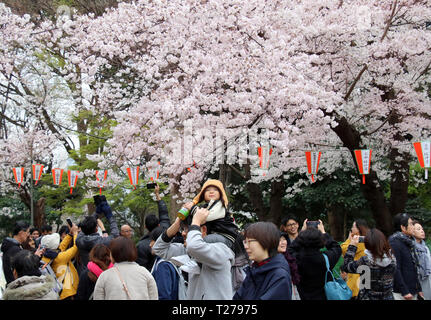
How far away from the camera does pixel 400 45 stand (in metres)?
10.7

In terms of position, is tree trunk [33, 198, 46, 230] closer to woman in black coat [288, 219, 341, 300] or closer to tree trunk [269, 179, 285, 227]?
tree trunk [269, 179, 285, 227]

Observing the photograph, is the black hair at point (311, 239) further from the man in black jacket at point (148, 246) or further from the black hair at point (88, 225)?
the black hair at point (88, 225)

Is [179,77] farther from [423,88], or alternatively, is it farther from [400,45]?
[423,88]

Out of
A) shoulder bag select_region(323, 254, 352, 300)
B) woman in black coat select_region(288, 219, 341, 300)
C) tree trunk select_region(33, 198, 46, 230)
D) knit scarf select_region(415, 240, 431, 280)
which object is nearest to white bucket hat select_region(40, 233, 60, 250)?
woman in black coat select_region(288, 219, 341, 300)

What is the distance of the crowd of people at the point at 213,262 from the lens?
3.32 metres

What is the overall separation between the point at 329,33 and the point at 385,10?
7.38ft

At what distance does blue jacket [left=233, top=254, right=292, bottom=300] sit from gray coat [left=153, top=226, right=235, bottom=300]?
1.13ft

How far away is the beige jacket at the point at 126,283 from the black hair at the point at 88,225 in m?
1.70

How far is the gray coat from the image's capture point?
3432 mm

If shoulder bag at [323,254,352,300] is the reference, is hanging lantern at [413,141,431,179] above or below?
above

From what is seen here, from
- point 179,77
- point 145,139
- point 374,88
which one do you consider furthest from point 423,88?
point 145,139

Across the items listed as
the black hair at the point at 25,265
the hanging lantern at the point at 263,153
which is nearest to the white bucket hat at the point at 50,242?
the black hair at the point at 25,265

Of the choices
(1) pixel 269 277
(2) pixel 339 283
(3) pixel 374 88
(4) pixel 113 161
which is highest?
(3) pixel 374 88

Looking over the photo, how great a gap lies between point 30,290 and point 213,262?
4.62ft
